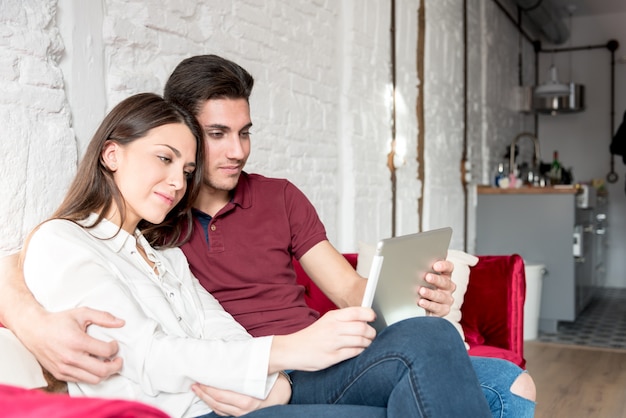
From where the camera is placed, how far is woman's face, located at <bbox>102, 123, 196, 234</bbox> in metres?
1.54

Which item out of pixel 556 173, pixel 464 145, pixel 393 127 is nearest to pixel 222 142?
pixel 393 127

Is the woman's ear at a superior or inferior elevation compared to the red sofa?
superior

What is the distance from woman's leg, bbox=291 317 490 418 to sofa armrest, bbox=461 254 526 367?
47.6 inches

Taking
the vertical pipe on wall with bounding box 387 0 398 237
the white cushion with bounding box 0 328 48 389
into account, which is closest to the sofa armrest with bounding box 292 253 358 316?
the white cushion with bounding box 0 328 48 389

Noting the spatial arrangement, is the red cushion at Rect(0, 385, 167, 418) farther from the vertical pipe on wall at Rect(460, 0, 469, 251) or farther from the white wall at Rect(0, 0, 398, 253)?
the vertical pipe on wall at Rect(460, 0, 469, 251)

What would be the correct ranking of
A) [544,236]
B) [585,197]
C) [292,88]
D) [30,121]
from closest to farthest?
[30,121], [292,88], [544,236], [585,197]

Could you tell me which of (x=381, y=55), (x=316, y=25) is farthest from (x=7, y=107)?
(x=381, y=55)

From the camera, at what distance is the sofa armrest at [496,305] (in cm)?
260

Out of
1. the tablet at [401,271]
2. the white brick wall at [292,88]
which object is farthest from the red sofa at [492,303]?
the tablet at [401,271]

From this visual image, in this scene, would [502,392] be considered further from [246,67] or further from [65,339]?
[246,67]

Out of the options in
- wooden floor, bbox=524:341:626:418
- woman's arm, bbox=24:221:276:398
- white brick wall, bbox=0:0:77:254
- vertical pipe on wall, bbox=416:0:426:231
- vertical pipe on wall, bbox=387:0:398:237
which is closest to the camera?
woman's arm, bbox=24:221:276:398

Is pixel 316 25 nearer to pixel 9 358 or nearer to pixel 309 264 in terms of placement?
pixel 309 264

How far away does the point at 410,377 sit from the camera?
135 centimetres

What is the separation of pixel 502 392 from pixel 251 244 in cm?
78
